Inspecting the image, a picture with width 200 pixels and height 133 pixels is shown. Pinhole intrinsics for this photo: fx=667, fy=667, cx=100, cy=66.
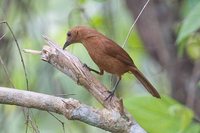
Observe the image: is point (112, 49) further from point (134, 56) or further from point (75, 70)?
point (134, 56)

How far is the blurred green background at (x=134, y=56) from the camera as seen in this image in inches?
125

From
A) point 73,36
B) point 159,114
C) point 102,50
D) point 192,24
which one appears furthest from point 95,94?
point 159,114

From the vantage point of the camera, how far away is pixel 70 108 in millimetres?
2242

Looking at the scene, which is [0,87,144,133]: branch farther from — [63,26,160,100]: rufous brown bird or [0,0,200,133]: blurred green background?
[0,0,200,133]: blurred green background

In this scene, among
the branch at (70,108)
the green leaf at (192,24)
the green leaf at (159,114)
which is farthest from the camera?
the green leaf at (159,114)

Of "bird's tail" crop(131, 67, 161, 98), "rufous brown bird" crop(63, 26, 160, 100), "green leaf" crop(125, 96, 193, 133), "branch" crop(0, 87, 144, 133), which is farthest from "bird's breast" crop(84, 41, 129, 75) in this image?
"green leaf" crop(125, 96, 193, 133)

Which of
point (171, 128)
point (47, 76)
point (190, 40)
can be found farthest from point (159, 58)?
point (171, 128)

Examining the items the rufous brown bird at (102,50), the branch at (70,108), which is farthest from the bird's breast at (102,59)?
the branch at (70,108)

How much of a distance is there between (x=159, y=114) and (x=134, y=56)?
1.76 metres

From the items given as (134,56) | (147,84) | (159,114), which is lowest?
(134,56)

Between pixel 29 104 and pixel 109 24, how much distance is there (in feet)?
6.24

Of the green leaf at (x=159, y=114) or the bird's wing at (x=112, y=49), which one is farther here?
the green leaf at (x=159, y=114)

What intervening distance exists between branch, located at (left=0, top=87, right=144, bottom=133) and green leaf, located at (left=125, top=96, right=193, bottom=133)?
772 mm

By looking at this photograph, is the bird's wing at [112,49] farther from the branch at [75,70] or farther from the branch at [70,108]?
the branch at [70,108]
